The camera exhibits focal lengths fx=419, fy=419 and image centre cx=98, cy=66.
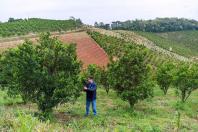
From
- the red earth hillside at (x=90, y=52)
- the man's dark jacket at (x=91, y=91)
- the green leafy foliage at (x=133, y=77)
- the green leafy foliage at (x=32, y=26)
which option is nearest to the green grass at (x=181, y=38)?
the green leafy foliage at (x=32, y=26)

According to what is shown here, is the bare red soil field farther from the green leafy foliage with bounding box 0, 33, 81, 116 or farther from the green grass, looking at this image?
the green grass

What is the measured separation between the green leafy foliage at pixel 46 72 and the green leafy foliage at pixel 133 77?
5.12 meters

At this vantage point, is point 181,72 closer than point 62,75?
No

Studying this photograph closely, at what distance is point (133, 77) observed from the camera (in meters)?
22.8

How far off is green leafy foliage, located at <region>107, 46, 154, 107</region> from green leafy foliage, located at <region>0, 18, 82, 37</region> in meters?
50.0

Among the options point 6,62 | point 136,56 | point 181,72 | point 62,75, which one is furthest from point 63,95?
point 181,72

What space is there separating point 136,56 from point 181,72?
960 cm

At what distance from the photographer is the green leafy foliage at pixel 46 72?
1728 cm

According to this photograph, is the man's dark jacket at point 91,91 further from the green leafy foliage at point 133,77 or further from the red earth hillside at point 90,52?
the red earth hillside at point 90,52

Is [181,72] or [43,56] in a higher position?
[43,56]

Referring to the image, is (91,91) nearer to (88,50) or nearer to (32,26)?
(88,50)

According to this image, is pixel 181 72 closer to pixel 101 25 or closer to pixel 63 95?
pixel 63 95

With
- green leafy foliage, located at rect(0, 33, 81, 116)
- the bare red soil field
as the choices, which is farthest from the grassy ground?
the bare red soil field

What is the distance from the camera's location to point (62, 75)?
17.5 m
